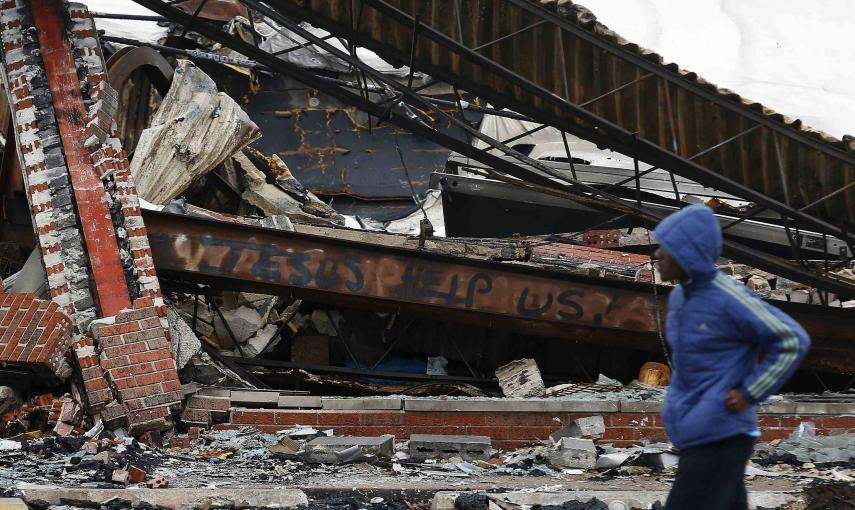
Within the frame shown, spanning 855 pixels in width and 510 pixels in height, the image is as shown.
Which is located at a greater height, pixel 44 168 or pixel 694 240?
pixel 44 168

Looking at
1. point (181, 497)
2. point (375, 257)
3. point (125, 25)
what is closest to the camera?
point (181, 497)

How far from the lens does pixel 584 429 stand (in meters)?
8.11

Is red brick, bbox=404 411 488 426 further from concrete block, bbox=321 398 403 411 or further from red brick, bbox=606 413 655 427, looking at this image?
red brick, bbox=606 413 655 427

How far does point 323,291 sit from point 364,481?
3.57 m

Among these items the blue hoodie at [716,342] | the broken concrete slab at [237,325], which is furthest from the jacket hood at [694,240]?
the broken concrete slab at [237,325]

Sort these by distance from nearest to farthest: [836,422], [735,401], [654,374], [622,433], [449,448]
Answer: [735,401]
[449,448]
[622,433]
[836,422]
[654,374]

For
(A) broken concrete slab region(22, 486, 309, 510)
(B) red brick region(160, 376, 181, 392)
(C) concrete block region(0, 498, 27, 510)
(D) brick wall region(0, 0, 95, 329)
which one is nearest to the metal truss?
(D) brick wall region(0, 0, 95, 329)

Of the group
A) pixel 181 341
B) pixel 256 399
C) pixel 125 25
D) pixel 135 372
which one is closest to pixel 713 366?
pixel 256 399

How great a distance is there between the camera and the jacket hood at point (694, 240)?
3.58 meters

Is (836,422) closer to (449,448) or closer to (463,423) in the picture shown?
(463,423)

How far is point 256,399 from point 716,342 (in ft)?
18.0

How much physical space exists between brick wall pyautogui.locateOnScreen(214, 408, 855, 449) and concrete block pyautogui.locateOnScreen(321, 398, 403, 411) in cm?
5

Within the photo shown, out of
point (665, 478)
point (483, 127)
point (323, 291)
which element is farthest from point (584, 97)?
point (483, 127)

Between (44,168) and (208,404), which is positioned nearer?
(208,404)
